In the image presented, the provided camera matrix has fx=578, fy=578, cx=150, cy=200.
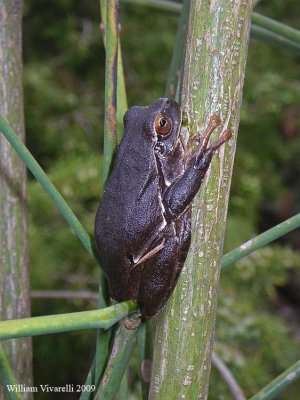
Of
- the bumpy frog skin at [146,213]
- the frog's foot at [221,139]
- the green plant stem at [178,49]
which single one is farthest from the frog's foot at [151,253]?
the green plant stem at [178,49]

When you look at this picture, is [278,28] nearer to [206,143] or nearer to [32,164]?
[206,143]

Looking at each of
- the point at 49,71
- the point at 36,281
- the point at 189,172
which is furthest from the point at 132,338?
the point at 49,71

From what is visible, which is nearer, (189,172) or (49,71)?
(189,172)

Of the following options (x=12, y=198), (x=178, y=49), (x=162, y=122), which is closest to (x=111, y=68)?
(x=162, y=122)

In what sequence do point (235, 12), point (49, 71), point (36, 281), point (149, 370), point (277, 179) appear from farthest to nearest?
point (277, 179) → point (49, 71) → point (36, 281) → point (149, 370) → point (235, 12)

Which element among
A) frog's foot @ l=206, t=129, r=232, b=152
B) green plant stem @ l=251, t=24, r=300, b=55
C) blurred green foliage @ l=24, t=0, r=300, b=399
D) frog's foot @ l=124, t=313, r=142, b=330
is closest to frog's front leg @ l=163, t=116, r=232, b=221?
frog's foot @ l=206, t=129, r=232, b=152

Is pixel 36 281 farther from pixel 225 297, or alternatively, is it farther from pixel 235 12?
pixel 235 12

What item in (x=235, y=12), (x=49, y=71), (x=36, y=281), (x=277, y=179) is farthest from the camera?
(x=277, y=179)
